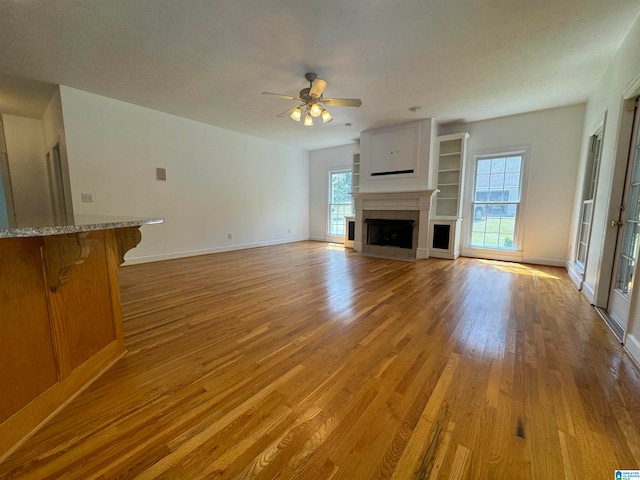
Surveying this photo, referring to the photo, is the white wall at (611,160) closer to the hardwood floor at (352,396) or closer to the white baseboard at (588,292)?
the white baseboard at (588,292)

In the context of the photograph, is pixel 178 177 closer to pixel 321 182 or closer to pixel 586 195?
pixel 321 182

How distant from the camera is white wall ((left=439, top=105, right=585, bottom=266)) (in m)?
4.27

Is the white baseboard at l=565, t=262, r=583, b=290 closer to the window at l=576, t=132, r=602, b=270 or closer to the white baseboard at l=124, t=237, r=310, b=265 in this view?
the window at l=576, t=132, r=602, b=270

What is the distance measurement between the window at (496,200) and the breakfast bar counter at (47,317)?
568cm

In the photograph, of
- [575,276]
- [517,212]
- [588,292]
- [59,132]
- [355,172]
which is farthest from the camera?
[355,172]

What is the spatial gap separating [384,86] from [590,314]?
347 cm

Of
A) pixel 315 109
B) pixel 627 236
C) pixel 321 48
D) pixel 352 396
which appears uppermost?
pixel 321 48

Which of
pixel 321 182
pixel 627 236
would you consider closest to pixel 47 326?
pixel 627 236

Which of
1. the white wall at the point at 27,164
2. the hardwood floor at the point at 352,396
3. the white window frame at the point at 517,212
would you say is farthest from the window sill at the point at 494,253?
the white wall at the point at 27,164

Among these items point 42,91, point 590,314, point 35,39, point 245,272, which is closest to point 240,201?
point 245,272

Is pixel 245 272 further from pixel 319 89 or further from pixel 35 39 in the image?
pixel 35 39

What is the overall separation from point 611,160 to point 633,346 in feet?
6.40

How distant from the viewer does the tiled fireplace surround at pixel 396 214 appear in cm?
505

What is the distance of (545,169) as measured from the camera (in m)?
4.46
